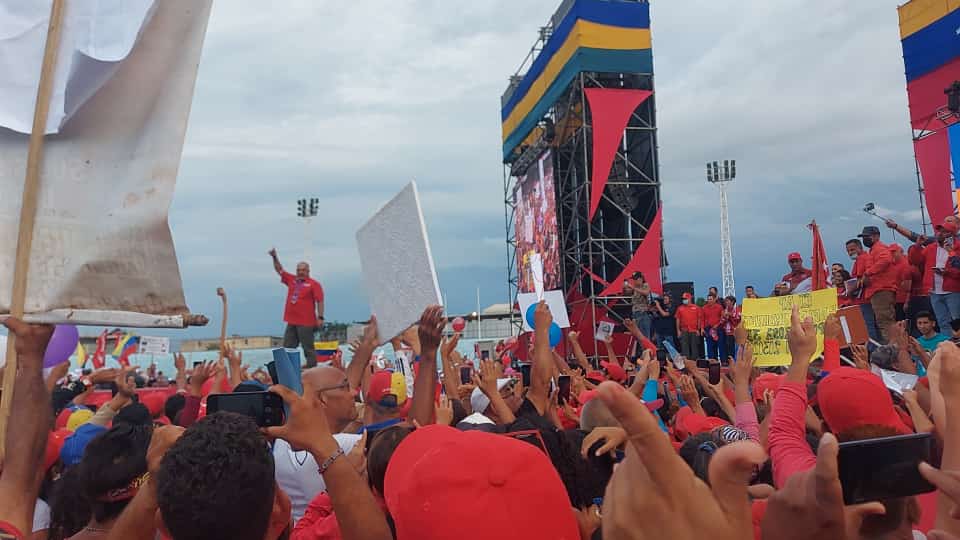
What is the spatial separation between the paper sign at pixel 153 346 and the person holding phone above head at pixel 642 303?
9789mm

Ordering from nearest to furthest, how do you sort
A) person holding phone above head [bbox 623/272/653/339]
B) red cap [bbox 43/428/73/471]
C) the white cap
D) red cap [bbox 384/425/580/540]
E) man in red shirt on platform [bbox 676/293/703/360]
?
red cap [bbox 384/425/580/540], red cap [bbox 43/428/73/471], the white cap, man in red shirt on platform [bbox 676/293/703/360], person holding phone above head [bbox 623/272/653/339]

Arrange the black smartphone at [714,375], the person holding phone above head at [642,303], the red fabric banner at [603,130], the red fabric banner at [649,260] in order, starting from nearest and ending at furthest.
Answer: the black smartphone at [714,375] → the person holding phone above head at [642,303] → the red fabric banner at [649,260] → the red fabric banner at [603,130]

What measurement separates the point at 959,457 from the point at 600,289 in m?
14.9

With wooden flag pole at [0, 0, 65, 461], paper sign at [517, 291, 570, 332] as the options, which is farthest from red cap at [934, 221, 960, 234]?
wooden flag pole at [0, 0, 65, 461]

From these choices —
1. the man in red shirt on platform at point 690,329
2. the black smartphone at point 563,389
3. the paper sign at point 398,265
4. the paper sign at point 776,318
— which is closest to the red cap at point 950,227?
the paper sign at point 776,318

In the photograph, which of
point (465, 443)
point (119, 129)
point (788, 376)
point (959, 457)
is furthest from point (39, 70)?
point (959, 457)

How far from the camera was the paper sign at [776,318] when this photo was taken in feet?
19.8

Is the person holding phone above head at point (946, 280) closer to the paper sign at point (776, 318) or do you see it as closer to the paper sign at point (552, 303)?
the paper sign at point (776, 318)

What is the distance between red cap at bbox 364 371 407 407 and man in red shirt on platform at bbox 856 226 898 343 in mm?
6887

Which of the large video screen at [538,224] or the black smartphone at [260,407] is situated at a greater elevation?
the large video screen at [538,224]

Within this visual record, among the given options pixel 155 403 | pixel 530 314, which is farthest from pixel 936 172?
pixel 155 403

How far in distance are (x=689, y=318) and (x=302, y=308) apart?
7104 millimetres

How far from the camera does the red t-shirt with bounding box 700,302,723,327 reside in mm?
12898

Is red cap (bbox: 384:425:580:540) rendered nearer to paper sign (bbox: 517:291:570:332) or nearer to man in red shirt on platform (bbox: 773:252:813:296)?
paper sign (bbox: 517:291:570:332)
